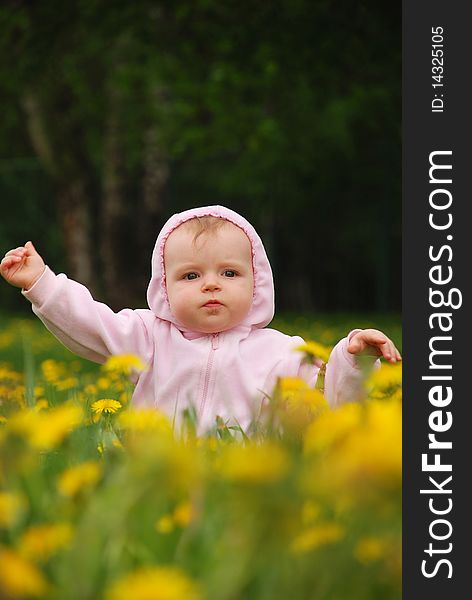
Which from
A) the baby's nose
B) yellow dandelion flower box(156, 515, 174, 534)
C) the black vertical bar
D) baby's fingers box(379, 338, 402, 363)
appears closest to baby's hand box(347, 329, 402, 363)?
baby's fingers box(379, 338, 402, 363)

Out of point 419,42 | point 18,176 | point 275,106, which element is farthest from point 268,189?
point 419,42

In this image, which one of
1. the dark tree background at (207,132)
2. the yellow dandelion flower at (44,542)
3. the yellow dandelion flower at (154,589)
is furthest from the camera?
the dark tree background at (207,132)

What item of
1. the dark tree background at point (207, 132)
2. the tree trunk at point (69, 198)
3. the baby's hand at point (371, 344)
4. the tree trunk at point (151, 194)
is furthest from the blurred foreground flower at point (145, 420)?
the tree trunk at point (151, 194)

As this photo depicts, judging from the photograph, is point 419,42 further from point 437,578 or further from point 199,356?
point 199,356

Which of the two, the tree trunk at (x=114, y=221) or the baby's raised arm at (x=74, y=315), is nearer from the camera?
the baby's raised arm at (x=74, y=315)

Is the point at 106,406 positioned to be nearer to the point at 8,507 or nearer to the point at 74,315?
the point at 74,315

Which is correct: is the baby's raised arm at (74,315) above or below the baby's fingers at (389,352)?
above

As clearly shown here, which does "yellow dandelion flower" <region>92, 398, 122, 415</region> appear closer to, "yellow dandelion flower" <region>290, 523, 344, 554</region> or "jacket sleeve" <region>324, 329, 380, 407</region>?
"jacket sleeve" <region>324, 329, 380, 407</region>

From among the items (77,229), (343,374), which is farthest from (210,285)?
(77,229)

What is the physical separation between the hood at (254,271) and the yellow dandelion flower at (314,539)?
6.70 feet

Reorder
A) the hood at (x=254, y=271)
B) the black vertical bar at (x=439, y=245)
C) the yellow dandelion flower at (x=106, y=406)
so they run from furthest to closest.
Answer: the hood at (x=254, y=271), the yellow dandelion flower at (x=106, y=406), the black vertical bar at (x=439, y=245)

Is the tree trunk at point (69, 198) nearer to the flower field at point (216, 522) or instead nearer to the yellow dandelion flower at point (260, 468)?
the flower field at point (216, 522)

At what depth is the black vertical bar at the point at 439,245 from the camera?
141cm

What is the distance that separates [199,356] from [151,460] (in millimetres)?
2128
